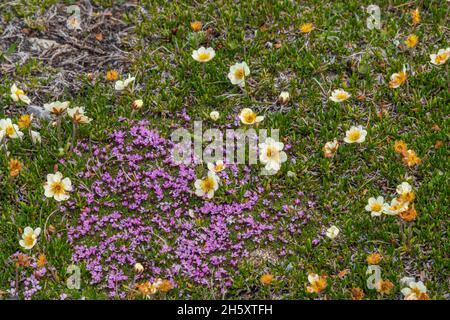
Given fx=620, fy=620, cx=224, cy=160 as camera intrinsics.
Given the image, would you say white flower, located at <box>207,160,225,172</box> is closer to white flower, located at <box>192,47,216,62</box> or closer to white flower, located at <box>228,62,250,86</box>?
white flower, located at <box>228,62,250,86</box>

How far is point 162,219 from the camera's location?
4.62 m

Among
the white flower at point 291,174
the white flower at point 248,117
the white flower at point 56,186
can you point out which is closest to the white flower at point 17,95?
the white flower at point 56,186

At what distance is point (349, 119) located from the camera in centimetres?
515

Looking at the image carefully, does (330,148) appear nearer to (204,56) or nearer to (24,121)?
(204,56)

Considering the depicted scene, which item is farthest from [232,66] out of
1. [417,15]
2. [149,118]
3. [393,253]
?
[393,253]

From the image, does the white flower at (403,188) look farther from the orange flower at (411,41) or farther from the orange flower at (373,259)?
the orange flower at (411,41)

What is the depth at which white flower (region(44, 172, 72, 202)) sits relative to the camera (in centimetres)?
457

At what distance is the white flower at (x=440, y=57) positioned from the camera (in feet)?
16.6

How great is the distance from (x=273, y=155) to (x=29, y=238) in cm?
188

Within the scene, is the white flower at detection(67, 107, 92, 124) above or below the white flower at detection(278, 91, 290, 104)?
below

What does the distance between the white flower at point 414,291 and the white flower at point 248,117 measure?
5.80 ft

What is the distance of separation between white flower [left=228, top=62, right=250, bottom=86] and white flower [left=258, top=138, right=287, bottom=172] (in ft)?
2.54

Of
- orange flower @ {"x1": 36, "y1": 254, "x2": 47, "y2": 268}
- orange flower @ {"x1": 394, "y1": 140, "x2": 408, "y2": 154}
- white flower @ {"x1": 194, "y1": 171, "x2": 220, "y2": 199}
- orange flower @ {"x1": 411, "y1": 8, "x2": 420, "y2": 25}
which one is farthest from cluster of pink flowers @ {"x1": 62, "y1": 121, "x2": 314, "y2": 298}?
orange flower @ {"x1": 411, "y1": 8, "x2": 420, "y2": 25}
